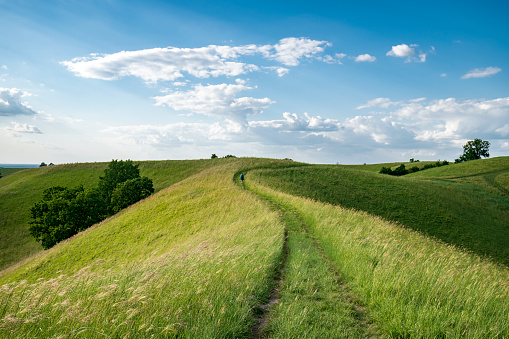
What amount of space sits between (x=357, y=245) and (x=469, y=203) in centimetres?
4522

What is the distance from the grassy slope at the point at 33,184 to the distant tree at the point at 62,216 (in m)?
5.86

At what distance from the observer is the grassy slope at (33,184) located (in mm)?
45969

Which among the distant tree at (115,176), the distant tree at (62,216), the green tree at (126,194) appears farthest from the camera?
the distant tree at (115,176)

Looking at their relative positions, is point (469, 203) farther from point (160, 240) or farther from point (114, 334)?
point (114, 334)

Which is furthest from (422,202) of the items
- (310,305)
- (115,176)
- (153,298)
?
(115,176)

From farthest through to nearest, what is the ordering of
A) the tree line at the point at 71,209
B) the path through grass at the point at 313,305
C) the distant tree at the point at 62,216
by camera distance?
the tree line at the point at 71,209, the distant tree at the point at 62,216, the path through grass at the point at 313,305

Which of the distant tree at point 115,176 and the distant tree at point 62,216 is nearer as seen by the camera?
the distant tree at point 62,216

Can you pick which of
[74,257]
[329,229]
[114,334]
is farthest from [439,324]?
[74,257]

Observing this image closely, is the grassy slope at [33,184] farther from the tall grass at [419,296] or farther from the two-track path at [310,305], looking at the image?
the tall grass at [419,296]

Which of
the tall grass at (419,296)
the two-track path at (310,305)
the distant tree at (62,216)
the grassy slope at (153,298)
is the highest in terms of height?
the grassy slope at (153,298)

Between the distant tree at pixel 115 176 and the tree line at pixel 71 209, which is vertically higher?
the distant tree at pixel 115 176

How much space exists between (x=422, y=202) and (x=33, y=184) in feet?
289

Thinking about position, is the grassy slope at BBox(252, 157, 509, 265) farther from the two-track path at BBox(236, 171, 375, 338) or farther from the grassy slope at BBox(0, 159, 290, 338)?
the grassy slope at BBox(0, 159, 290, 338)

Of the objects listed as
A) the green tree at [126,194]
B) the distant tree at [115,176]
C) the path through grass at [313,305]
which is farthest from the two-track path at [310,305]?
the distant tree at [115,176]
